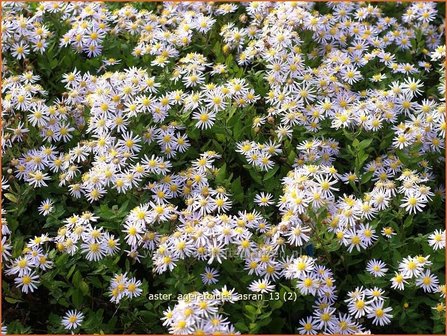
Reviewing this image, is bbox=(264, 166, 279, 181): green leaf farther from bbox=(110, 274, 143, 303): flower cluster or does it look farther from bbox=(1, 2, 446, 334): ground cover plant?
bbox=(110, 274, 143, 303): flower cluster

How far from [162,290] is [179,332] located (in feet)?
1.09

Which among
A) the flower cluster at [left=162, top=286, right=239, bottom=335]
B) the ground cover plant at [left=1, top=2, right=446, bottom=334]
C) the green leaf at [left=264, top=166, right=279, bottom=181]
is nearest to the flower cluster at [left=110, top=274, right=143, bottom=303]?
the ground cover plant at [left=1, top=2, right=446, bottom=334]

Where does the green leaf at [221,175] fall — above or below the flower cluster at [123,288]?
above

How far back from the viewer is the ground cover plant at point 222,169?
7.27 feet

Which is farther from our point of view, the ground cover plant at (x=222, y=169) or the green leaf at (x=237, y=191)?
the green leaf at (x=237, y=191)

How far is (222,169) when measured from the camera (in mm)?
2479

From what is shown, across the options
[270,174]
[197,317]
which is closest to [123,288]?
[197,317]

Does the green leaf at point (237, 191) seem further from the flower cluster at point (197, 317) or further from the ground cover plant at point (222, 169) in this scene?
the flower cluster at point (197, 317)

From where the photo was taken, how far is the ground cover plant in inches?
87.2

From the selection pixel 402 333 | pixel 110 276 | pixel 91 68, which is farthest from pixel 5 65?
pixel 402 333

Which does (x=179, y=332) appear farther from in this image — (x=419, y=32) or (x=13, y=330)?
(x=419, y=32)

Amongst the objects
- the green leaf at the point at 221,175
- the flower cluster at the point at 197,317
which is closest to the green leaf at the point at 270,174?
the green leaf at the point at 221,175

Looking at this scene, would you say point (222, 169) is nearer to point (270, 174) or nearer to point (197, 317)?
point (270, 174)

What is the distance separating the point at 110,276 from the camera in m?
2.29
